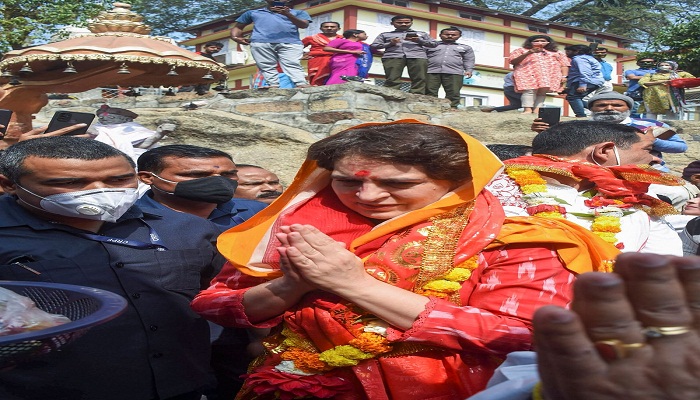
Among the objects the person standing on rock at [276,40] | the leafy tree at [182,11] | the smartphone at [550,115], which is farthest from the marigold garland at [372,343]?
the leafy tree at [182,11]

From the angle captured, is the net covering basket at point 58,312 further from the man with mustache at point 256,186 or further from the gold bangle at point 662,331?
the man with mustache at point 256,186

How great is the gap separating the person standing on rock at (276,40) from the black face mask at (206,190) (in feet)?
23.4

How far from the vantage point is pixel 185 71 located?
7.10 meters

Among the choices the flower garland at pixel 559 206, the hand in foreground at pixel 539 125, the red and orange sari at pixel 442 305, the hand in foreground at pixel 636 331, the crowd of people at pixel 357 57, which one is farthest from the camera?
the crowd of people at pixel 357 57

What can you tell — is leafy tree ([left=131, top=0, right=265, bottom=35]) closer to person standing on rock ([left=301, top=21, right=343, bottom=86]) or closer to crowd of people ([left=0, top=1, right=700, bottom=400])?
person standing on rock ([left=301, top=21, right=343, bottom=86])

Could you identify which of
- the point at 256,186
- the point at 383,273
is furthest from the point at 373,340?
the point at 256,186

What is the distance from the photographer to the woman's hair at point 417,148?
2.25 meters

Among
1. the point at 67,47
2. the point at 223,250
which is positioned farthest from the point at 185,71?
the point at 223,250

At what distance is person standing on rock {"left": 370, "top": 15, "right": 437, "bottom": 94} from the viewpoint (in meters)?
12.9

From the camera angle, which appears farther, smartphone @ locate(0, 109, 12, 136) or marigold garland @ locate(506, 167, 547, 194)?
smartphone @ locate(0, 109, 12, 136)

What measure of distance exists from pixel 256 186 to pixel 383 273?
3.82 metres

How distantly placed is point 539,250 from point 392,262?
1.35 ft

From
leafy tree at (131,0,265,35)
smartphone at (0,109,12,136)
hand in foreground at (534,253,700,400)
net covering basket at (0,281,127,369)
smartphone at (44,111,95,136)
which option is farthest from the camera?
leafy tree at (131,0,265,35)

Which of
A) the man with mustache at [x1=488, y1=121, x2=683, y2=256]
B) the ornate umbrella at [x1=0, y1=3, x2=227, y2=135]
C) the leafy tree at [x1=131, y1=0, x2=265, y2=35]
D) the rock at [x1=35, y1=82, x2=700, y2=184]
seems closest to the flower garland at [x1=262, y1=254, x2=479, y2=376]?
the man with mustache at [x1=488, y1=121, x2=683, y2=256]
